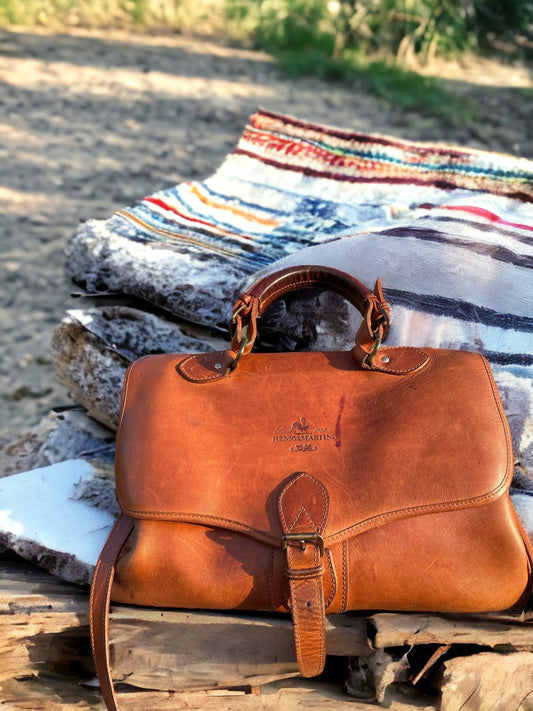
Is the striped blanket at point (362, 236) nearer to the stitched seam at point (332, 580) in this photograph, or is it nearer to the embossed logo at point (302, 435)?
the embossed logo at point (302, 435)

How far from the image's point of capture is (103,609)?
3.86 feet

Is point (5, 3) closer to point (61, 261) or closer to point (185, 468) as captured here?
point (61, 261)

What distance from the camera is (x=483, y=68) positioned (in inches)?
257

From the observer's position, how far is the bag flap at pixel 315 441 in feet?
3.77

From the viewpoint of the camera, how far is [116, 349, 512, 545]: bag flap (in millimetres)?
1148

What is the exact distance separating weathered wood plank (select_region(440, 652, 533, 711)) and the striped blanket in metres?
0.35

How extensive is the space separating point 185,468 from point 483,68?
6.46m

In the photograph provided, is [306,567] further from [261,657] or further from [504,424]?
[504,424]

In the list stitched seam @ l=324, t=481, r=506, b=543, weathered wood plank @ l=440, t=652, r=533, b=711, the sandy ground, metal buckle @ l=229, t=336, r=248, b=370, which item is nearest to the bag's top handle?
metal buckle @ l=229, t=336, r=248, b=370

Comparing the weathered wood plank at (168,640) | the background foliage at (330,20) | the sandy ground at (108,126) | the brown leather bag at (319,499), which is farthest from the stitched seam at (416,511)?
the background foliage at (330,20)

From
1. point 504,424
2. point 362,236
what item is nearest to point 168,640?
point 504,424

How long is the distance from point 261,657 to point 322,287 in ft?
2.35

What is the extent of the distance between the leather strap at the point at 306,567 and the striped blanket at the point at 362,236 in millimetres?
509

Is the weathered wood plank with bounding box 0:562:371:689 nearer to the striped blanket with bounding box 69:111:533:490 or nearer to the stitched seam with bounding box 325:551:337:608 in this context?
the stitched seam with bounding box 325:551:337:608
